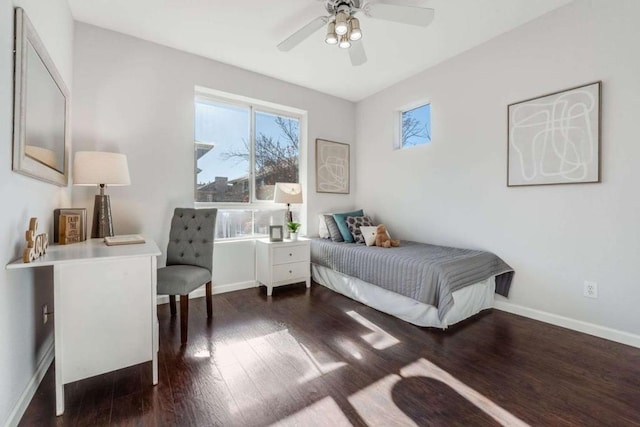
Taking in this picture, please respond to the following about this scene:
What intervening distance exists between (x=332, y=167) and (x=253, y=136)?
1.19 m

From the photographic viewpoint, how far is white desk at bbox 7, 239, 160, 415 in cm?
135

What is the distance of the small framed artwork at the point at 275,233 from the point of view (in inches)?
131

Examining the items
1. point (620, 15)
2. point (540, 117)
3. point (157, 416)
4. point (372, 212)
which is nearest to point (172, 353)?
point (157, 416)

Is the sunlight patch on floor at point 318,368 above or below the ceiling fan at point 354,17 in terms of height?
below

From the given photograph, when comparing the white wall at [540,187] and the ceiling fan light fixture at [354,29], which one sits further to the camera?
the white wall at [540,187]

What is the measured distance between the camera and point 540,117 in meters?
2.44

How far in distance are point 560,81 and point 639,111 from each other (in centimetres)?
57

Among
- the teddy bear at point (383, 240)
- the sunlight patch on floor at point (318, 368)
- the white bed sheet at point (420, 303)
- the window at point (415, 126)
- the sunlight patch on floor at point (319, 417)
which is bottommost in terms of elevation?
the sunlight patch on floor at point (319, 417)

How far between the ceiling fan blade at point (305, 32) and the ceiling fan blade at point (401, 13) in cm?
32

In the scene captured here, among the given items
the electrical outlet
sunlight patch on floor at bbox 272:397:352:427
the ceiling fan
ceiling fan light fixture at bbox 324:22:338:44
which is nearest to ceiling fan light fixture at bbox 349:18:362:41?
the ceiling fan

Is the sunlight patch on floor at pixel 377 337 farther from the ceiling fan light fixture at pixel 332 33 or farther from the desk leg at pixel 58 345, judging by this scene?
the ceiling fan light fixture at pixel 332 33

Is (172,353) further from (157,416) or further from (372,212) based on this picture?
(372,212)

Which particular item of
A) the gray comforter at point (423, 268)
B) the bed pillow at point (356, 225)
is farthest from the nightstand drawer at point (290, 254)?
the bed pillow at point (356, 225)

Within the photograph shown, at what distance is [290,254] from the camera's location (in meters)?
3.32
